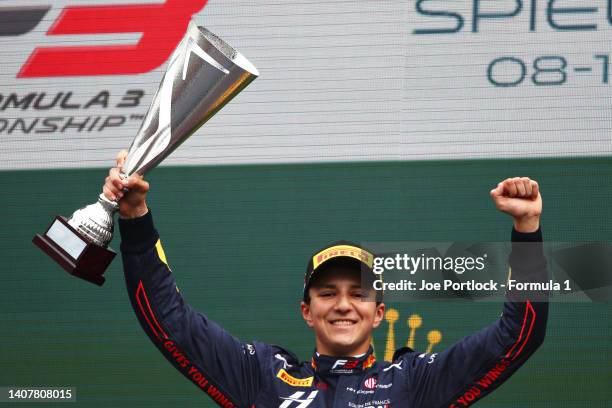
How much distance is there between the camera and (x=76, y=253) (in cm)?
244

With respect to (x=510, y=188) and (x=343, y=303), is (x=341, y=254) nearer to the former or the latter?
(x=343, y=303)

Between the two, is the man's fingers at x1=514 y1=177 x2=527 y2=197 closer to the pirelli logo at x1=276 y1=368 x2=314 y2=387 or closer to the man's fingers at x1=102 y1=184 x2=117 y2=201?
the pirelli logo at x1=276 y1=368 x2=314 y2=387

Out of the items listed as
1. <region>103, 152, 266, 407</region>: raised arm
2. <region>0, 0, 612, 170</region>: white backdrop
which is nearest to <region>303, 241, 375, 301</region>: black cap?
<region>103, 152, 266, 407</region>: raised arm

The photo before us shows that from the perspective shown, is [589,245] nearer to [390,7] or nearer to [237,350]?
[390,7]

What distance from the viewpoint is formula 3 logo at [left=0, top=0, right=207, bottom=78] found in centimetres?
378

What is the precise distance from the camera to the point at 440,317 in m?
3.57

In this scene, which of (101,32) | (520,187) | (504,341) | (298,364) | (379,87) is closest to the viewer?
(520,187)

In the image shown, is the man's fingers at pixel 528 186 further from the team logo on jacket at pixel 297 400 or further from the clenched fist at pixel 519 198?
the team logo on jacket at pixel 297 400

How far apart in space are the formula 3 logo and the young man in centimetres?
141

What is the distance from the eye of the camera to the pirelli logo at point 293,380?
8.42ft

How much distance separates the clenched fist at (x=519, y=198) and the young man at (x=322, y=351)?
219 millimetres

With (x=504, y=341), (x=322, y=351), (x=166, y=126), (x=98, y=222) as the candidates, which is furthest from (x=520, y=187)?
(x=98, y=222)

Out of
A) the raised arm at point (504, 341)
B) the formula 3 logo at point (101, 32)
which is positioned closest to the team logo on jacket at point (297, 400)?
the raised arm at point (504, 341)

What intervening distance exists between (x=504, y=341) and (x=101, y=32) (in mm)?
1974
